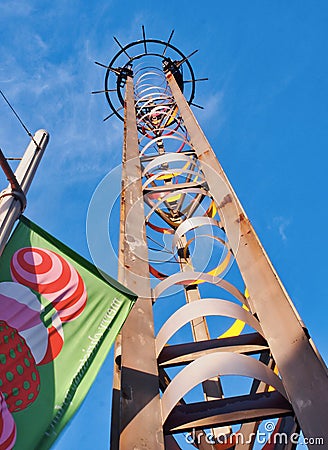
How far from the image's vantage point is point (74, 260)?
531 centimetres

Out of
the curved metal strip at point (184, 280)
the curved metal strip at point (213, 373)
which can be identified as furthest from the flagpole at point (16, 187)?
the curved metal strip at point (213, 373)

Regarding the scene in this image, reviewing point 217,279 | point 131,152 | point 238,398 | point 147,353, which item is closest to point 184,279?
point 217,279

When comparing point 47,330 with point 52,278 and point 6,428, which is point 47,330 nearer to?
point 52,278

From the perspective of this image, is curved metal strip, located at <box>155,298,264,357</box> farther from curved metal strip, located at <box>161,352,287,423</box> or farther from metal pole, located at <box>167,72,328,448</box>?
curved metal strip, located at <box>161,352,287,423</box>

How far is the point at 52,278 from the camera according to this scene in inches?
200

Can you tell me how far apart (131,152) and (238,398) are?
22.0 feet

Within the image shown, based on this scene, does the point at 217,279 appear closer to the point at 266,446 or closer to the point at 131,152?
the point at 266,446

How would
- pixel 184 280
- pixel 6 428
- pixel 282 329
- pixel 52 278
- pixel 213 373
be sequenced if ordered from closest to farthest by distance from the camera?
pixel 6 428 → pixel 213 373 → pixel 282 329 → pixel 52 278 → pixel 184 280

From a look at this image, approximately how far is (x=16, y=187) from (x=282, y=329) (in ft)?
10.9

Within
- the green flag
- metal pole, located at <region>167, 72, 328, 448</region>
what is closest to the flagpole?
the green flag

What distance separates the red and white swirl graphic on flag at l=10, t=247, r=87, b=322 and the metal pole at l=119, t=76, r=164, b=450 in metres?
0.60

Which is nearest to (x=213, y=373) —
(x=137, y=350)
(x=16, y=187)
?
(x=137, y=350)

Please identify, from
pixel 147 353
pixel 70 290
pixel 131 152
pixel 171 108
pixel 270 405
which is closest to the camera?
pixel 270 405

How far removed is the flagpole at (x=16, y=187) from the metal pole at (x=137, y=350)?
58.1 inches
